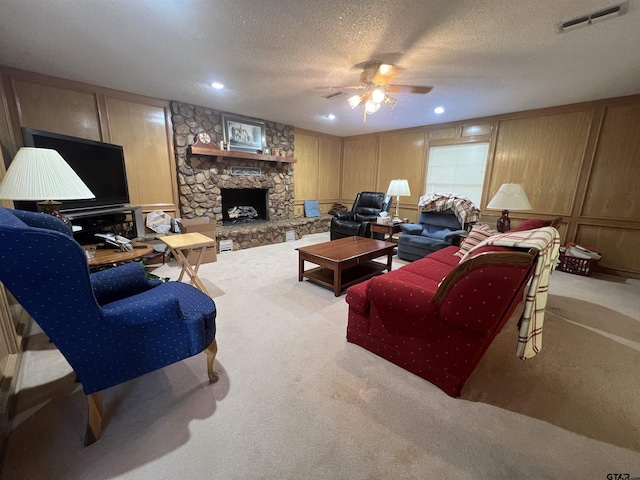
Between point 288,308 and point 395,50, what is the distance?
2.44 metres

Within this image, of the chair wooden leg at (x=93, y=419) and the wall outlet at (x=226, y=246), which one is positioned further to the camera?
the wall outlet at (x=226, y=246)

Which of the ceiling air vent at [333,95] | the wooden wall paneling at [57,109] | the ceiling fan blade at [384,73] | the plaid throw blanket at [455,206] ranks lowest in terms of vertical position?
the plaid throw blanket at [455,206]

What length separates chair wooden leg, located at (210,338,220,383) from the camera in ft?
4.80

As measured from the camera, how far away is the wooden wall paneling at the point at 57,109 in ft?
9.21

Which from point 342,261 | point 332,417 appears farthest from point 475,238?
point 332,417

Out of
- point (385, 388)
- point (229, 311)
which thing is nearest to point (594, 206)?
point (385, 388)

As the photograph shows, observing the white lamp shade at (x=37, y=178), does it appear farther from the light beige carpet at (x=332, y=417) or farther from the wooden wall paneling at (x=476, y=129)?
the wooden wall paneling at (x=476, y=129)

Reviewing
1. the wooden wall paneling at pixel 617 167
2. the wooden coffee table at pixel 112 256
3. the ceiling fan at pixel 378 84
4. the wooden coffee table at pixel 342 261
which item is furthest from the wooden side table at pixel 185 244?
the wooden wall paneling at pixel 617 167

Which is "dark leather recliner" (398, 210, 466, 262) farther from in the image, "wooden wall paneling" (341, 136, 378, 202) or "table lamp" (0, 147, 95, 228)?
"table lamp" (0, 147, 95, 228)

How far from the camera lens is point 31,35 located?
2070 mm

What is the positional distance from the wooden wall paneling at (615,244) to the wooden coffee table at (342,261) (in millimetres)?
3021

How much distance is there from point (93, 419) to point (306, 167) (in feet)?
17.5

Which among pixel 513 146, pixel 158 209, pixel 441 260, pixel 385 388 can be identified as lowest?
pixel 385 388

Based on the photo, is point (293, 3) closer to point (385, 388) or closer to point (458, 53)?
point (458, 53)
